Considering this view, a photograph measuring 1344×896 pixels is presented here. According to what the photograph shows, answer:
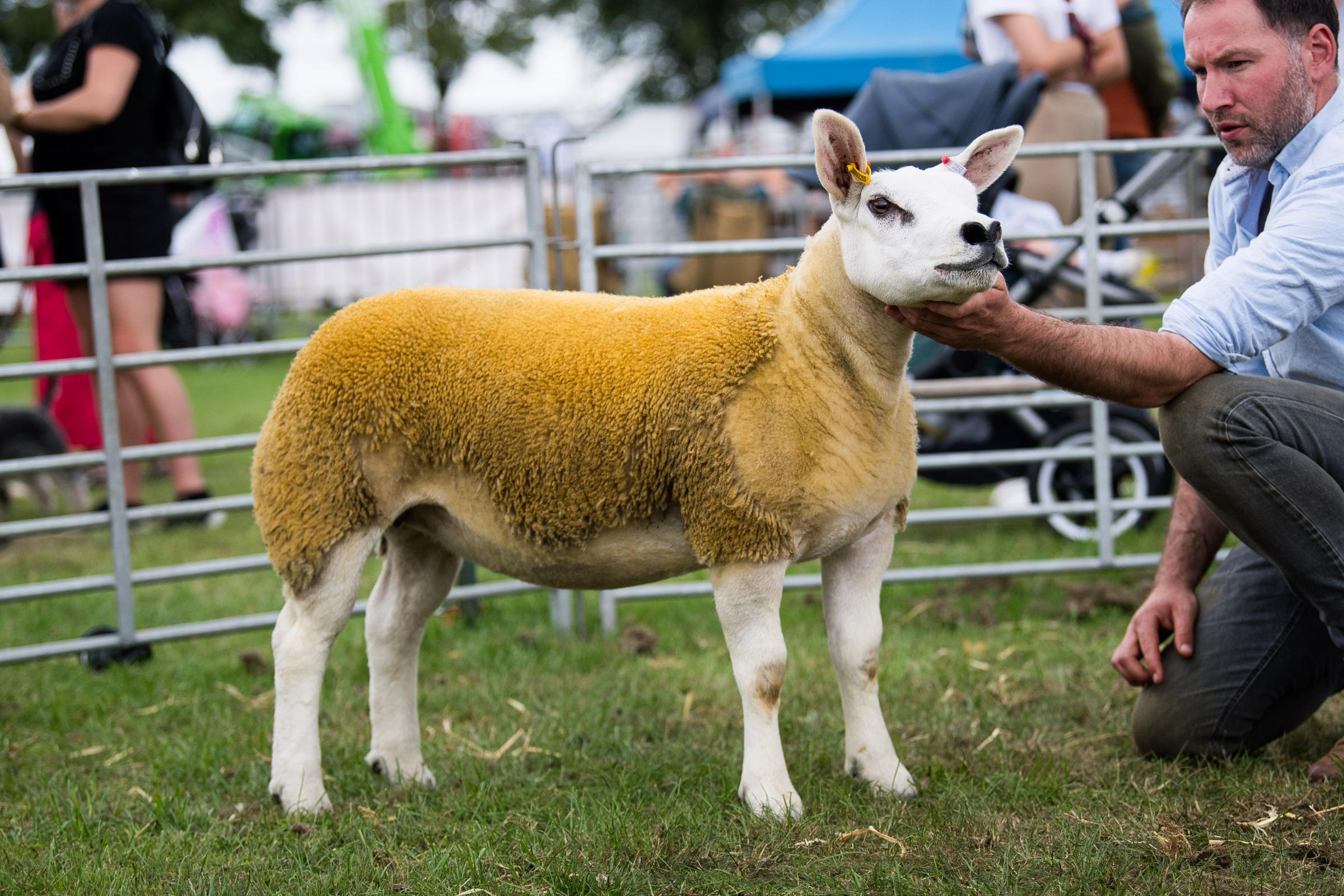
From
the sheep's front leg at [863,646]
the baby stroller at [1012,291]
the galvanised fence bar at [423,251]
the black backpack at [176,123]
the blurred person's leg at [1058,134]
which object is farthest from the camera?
the blurred person's leg at [1058,134]

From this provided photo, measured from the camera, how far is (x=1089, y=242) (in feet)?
13.6

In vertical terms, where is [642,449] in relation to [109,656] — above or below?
above

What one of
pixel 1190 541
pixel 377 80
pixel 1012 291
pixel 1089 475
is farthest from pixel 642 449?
pixel 377 80

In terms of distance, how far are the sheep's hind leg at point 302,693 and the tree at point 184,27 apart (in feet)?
84.7

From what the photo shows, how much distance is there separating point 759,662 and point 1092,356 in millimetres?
871

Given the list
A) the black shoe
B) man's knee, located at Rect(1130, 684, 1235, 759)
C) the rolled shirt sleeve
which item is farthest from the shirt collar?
the black shoe

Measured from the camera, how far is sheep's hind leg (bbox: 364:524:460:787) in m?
2.84

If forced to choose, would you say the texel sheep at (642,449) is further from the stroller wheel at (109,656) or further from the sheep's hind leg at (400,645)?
the stroller wheel at (109,656)

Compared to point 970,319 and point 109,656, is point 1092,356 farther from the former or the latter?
point 109,656

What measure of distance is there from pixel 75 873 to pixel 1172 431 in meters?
2.31

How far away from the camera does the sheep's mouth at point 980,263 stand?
2.09 meters

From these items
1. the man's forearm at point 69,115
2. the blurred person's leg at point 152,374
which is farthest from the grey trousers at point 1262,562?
the man's forearm at point 69,115

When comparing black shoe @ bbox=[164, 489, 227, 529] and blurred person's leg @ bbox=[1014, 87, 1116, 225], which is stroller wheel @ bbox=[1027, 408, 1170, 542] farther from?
black shoe @ bbox=[164, 489, 227, 529]

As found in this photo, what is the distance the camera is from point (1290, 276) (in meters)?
2.28
